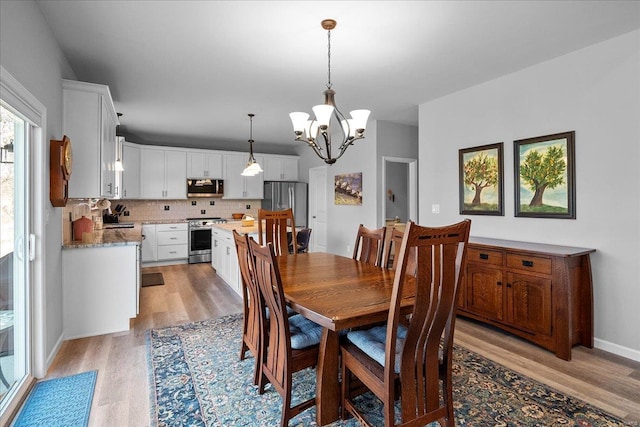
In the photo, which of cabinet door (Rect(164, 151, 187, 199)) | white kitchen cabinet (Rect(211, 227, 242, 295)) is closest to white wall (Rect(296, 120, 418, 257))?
white kitchen cabinet (Rect(211, 227, 242, 295))

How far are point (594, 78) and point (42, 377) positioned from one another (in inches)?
190

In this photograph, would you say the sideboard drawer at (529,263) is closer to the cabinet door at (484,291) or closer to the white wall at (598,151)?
the cabinet door at (484,291)

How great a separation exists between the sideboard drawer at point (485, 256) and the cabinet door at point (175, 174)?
5531mm

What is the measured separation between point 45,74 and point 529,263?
3.99m

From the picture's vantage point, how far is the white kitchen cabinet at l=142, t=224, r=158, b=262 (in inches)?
242

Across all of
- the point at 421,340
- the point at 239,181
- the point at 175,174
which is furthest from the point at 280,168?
the point at 421,340

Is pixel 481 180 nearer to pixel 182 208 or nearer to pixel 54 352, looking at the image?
pixel 54 352

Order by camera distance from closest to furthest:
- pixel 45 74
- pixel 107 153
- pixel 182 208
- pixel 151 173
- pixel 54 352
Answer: pixel 45 74
pixel 54 352
pixel 107 153
pixel 151 173
pixel 182 208

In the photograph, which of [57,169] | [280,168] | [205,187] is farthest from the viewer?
[280,168]

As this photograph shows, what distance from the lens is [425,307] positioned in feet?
4.84

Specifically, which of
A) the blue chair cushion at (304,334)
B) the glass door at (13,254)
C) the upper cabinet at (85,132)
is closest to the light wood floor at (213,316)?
the glass door at (13,254)

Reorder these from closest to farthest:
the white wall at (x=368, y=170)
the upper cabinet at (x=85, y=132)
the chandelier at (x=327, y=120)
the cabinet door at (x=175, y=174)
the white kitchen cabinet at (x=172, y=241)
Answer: the chandelier at (x=327, y=120)
the upper cabinet at (x=85, y=132)
the white wall at (x=368, y=170)
the white kitchen cabinet at (x=172, y=241)
the cabinet door at (x=175, y=174)

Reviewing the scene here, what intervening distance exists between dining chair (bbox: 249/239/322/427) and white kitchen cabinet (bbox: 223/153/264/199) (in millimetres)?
5450

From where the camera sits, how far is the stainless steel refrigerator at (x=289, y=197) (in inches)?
291
